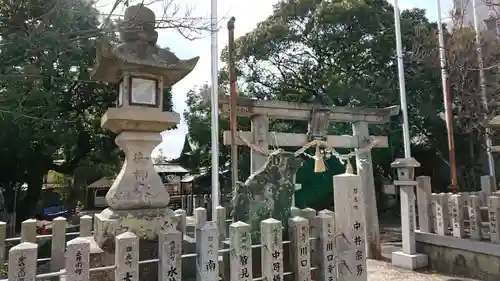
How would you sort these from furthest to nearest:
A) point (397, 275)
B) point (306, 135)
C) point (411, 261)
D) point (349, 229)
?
point (306, 135), point (411, 261), point (397, 275), point (349, 229)

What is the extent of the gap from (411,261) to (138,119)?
20.9 feet

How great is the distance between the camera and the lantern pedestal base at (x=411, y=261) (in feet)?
24.6

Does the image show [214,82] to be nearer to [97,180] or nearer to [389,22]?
[389,22]

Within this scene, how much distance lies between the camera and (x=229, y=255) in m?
3.86

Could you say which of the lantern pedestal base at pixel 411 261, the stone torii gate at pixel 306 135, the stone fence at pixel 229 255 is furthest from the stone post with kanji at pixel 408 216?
the stone fence at pixel 229 255

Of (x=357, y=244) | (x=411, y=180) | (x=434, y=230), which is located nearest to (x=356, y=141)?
(x=411, y=180)

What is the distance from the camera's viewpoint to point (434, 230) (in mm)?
7910

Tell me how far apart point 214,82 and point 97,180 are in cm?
1727

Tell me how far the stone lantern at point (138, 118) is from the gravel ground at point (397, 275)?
4653mm

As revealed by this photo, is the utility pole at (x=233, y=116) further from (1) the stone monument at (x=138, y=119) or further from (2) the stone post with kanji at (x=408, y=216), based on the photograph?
(2) the stone post with kanji at (x=408, y=216)

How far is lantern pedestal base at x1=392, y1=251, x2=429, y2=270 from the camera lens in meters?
7.51

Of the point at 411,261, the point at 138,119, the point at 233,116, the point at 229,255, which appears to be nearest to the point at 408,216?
the point at 411,261

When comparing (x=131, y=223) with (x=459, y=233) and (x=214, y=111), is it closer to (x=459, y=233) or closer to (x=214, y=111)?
(x=214, y=111)

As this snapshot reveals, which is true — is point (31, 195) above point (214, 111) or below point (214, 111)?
below
